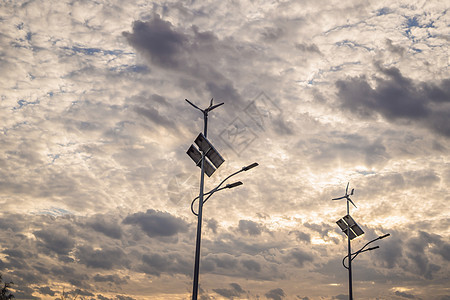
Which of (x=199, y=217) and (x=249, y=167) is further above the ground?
(x=249, y=167)

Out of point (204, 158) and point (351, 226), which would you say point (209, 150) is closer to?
point (204, 158)

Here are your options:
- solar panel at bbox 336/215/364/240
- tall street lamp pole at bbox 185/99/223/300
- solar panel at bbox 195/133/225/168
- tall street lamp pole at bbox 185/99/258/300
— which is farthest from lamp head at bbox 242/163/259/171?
solar panel at bbox 336/215/364/240

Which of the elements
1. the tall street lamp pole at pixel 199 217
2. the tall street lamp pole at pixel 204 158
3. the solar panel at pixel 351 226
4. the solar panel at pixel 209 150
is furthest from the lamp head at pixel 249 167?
the solar panel at pixel 351 226

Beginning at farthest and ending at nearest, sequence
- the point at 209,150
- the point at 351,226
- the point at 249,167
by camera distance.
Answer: the point at 351,226, the point at 209,150, the point at 249,167

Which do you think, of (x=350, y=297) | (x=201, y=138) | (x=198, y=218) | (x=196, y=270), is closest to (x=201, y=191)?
(x=198, y=218)

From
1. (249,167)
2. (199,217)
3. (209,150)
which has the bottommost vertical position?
(199,217)

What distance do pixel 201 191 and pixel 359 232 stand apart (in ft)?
74.9

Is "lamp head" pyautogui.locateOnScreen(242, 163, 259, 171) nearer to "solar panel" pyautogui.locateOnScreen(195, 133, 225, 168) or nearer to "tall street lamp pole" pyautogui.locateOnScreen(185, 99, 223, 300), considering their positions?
"solar panel" pyautogui.locateOnScreen(195, 133, 225, 168)

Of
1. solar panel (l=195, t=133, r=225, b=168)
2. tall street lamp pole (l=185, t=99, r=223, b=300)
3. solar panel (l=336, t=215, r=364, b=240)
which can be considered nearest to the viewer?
tall street lamp pole (l=185, t=99, r=223, b=300)

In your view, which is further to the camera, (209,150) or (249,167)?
(209,150)

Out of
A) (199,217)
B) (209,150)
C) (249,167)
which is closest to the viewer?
(199,217)

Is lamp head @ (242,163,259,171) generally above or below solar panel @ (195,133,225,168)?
below

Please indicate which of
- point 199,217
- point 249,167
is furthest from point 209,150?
point 199,217

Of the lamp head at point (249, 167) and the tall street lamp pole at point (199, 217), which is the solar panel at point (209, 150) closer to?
the tall street lamp pole at point (199, 217)
